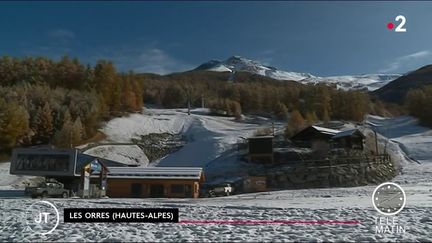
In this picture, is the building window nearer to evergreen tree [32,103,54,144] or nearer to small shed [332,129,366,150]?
small shed [332,129,366,150]

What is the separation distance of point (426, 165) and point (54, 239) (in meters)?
52.8

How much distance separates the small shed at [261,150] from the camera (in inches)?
2066

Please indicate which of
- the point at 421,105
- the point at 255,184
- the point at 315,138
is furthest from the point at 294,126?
the point at 421,105

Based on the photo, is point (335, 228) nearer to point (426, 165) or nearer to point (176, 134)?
point (426, 165)

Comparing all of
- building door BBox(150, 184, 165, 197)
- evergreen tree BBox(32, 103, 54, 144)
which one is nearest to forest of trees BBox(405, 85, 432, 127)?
building door BBox(150, 184, 165, 197)

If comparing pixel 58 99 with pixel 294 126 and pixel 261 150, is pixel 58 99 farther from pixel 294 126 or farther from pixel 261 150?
pixel 294 126

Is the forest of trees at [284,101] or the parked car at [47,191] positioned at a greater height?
the forest of trees at [284,101]

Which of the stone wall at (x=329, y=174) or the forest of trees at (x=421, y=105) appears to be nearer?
the stone wall at (x=329, y=174)

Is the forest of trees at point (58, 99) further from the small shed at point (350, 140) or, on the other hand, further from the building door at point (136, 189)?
the small shed at point (350, 140)

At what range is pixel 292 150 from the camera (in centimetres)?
5212

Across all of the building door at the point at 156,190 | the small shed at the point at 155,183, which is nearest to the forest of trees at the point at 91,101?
the small shed at the point at 155,183

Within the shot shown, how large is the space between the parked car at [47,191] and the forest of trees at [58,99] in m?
28.6

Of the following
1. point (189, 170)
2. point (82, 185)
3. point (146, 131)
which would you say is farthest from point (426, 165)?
point (146, 131)

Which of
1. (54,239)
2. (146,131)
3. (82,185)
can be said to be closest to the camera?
(54,239)
